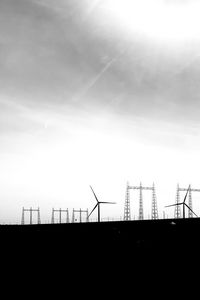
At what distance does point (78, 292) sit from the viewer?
19.3 m

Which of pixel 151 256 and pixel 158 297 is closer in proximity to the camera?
pixel 158 297

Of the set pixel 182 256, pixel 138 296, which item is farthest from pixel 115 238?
pixel 138 296

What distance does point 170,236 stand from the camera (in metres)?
24.8

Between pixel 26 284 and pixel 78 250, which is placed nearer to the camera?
pixel 26 284

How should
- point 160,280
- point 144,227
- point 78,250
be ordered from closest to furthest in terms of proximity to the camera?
1. point 160,280
2. point 78,250
3. point 144,227

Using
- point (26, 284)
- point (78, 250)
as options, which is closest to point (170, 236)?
point (78, 250)

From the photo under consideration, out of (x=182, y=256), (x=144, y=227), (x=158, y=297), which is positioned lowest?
(x=158, y=297)

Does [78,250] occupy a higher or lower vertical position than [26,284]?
higher

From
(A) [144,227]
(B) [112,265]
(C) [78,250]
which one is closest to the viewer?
(B) [112,265]

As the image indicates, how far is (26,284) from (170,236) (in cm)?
1066

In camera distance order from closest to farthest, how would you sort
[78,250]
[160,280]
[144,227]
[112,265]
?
[160,280] → [112,265] → [78,250] → [144,227]

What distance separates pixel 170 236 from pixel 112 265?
511 cm

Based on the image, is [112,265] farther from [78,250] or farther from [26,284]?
[26,284]

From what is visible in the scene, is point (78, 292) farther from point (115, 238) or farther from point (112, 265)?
point (115, 238)
